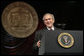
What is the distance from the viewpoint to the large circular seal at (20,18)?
9.47ft

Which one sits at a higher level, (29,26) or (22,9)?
(22,9)

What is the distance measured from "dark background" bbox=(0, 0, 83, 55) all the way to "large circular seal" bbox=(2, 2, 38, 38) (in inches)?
2.5

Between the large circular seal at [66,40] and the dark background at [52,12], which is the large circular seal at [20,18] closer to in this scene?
the dark background at [52,12]

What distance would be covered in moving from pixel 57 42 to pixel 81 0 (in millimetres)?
2126

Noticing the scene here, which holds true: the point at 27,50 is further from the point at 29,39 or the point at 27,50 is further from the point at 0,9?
the point at 0,9

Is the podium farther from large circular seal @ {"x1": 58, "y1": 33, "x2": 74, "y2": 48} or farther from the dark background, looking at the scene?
the dark background

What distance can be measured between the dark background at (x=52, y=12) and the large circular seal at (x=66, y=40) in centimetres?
183

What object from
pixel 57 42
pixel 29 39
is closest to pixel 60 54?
pixel 57 42

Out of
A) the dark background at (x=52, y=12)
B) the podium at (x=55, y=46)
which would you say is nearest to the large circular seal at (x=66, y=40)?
the podium at (x=55, y=46)

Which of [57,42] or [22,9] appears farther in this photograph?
[22,9]

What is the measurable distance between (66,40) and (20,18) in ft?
6.48

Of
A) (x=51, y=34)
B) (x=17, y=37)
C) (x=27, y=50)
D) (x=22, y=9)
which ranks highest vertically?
(x=22, y=9)

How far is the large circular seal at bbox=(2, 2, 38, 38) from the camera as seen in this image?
2887 millimetres

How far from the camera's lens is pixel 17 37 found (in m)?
2.83
